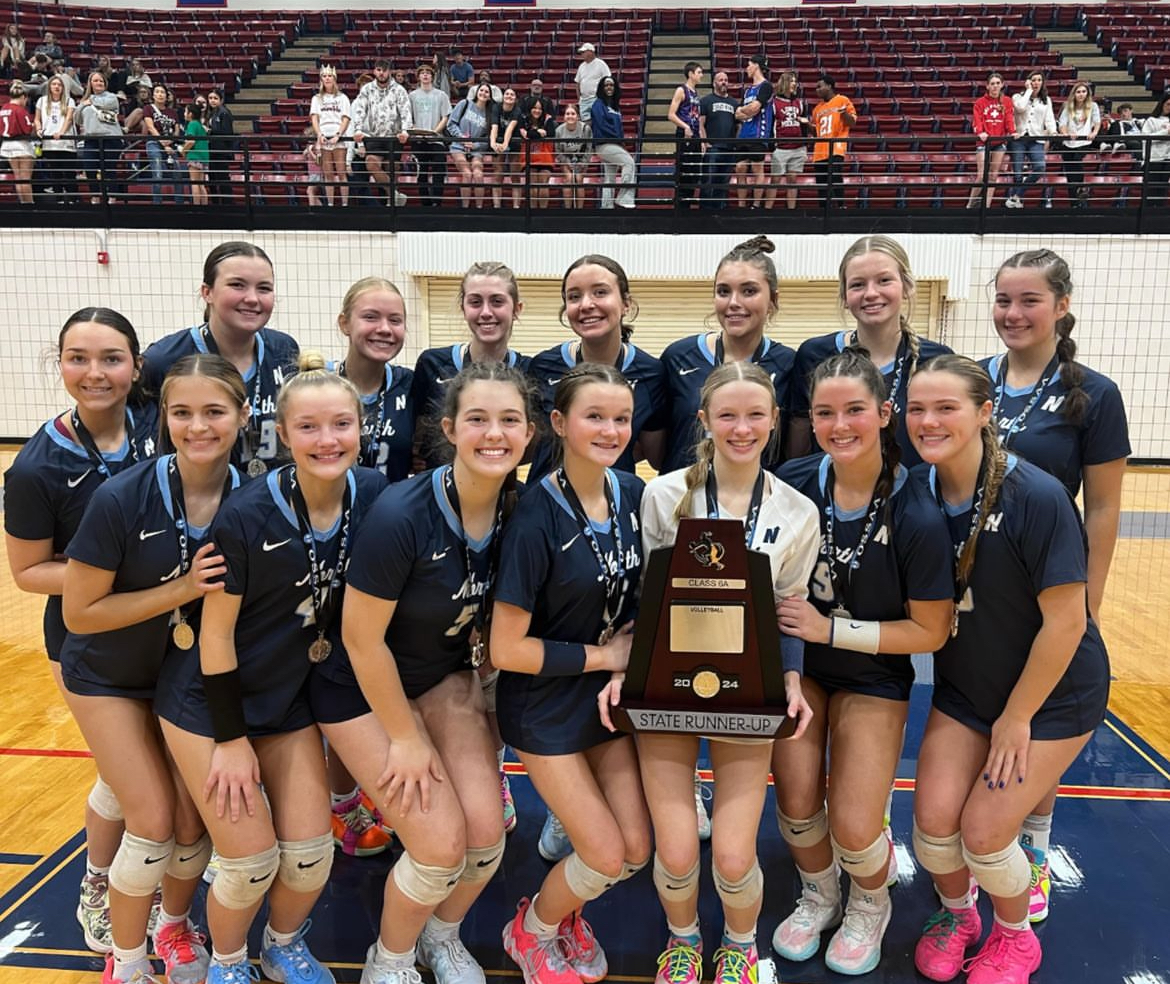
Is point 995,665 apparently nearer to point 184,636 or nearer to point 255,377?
point 184,636

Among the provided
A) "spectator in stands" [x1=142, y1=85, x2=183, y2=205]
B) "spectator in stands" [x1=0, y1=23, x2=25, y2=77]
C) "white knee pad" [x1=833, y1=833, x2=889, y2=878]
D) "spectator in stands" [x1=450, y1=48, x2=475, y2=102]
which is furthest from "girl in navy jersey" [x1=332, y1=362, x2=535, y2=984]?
"spectator in stands" [x1=0, y1=23, x2=25, y2=77]

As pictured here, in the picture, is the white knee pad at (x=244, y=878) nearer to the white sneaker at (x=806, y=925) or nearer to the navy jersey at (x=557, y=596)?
the navy jersey at (x=557, y=596)

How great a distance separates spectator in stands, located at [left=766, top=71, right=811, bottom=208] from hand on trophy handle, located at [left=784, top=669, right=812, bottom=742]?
7942 mm

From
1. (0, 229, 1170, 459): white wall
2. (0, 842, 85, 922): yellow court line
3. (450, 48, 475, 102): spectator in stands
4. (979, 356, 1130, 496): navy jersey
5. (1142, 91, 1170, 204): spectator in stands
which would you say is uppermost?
(450, 48, 475, 102): spectator in stands

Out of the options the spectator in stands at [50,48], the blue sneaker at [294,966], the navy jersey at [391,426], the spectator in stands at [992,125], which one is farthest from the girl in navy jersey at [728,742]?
the spectator in stands at [50,48]

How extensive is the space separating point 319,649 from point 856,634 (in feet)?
4.43

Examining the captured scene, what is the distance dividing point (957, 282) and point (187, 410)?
28.7 feet

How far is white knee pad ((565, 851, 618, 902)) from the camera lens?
2.38m

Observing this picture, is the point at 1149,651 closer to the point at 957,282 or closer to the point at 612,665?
the point at 612,665

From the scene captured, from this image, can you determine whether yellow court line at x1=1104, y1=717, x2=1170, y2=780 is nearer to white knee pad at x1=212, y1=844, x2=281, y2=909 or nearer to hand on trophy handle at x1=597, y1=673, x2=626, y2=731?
hand on trophy handle at x1=597, y1=673, x2=626, y2=731

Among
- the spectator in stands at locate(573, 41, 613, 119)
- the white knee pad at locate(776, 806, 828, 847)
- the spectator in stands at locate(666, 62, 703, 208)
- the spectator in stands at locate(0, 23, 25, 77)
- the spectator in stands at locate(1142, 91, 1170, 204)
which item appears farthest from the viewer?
the spectator in stands at locate(0, 23, 25, 77)

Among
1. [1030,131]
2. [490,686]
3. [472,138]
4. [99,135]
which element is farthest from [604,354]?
[99,135]

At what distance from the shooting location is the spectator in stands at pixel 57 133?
404 inches

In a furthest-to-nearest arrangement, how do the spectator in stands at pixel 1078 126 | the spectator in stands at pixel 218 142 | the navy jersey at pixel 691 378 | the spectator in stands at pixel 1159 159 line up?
the spectator in stands at pixel 218 142 < the spectator in stands at pixel 1078 126 < the spectator in stands at pixel 1159 159 < the navy jersey at pixel 691 378
